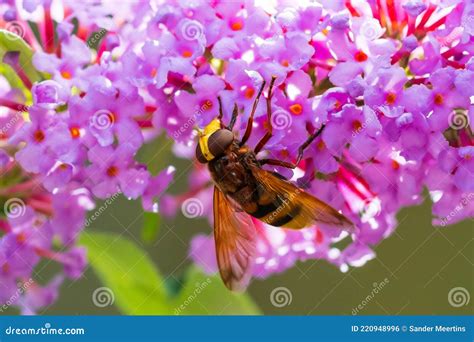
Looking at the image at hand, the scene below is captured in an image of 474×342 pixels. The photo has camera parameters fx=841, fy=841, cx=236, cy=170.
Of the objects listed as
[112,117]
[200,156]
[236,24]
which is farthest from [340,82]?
[112,117]

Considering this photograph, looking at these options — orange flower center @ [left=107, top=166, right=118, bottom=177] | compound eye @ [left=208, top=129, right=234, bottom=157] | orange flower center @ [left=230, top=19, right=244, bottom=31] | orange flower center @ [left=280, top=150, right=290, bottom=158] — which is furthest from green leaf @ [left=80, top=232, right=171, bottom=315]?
orange flower center @ [left=230, top=19, right=244, bottom=31]

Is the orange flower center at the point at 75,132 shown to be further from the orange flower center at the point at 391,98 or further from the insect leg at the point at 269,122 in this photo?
the orange flower center at the point at 391,98

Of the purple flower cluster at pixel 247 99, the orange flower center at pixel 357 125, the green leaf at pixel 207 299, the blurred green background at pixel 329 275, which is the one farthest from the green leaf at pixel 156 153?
the orange flower center at pixel 357 125

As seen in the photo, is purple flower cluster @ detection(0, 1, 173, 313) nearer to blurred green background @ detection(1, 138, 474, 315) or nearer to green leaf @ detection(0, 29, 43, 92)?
green leaf @ detection(0, 29, 43, 92)

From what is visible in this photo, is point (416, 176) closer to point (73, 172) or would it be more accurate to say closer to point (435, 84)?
point (435, 84)

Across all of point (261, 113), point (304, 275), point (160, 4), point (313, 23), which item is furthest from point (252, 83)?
point (304, 275)

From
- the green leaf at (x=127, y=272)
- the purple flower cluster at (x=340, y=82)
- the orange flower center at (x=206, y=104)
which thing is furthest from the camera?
the green leaf at (x=127, y=272)

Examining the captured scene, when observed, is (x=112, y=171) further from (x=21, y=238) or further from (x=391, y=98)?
(x=391, y=98)

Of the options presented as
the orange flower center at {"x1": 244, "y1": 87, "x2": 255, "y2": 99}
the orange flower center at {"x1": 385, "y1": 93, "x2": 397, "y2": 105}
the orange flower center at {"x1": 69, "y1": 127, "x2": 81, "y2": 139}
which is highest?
the orange flower center at {"x1": 385, "y1": 93, "x2": 397, "y2": 105}
